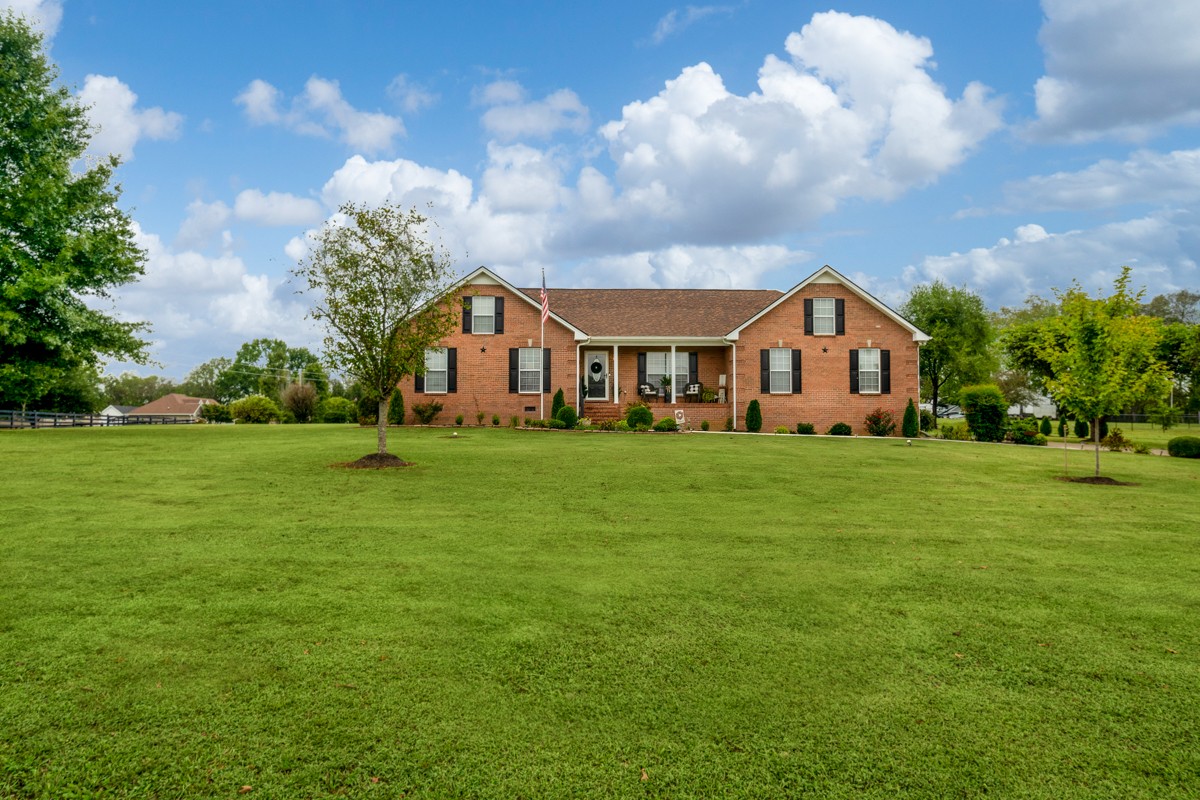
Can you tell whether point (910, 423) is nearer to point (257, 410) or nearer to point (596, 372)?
point (596, 372)

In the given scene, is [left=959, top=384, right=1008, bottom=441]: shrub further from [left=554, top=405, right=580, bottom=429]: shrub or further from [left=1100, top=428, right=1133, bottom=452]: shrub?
[left=554, top=405, right=580, bottom=429]: shrub

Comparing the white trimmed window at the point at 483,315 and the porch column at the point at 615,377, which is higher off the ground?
the white trimmed window at the point at 483,315

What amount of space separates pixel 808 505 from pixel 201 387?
427 ft

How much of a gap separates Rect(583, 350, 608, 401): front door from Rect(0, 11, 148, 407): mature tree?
1798 centimetres

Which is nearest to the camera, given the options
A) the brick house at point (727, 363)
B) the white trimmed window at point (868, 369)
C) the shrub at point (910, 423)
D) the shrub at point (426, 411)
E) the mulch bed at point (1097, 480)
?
the mulch bed at point (1097, 480)

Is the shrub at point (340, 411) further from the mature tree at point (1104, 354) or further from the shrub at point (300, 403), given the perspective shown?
the mature tree at point (1104, 354)

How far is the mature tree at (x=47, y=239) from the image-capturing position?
22.5m

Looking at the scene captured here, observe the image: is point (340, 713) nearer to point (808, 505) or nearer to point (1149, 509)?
point (808, 505)

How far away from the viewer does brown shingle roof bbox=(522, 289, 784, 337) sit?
97.8ft

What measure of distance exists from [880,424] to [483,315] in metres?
17.5

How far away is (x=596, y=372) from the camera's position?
3009 centimetres

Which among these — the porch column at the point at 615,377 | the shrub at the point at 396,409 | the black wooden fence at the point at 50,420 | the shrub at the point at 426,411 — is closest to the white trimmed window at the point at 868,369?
the porch column at the point at 615,377

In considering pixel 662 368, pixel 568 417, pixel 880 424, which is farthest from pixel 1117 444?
pixel 568 417

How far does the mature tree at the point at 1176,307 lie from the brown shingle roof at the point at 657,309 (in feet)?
217
